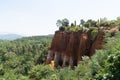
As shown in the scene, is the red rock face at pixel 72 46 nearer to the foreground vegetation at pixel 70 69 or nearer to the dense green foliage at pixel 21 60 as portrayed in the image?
the foreground vegetation at pixel 70 69

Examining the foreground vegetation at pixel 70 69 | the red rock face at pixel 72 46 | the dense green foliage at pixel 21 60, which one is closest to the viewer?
the foreground vegetation at pixel 70 69

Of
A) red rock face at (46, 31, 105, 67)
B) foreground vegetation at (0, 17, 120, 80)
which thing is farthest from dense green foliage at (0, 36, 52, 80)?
red rock face at (46, 31, 105, 67)

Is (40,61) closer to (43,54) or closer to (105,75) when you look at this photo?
(43,54)

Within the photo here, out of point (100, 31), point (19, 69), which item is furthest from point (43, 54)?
point (100, 31)

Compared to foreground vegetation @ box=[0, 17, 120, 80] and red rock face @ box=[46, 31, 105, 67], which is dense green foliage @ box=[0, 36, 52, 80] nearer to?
foreground vegetation @ box=[0, 17, 120, 80]

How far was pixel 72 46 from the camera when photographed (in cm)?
5584

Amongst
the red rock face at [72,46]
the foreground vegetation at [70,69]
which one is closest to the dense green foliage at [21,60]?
the foreground vegetation at [70,69]

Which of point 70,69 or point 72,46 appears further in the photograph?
point 72,46

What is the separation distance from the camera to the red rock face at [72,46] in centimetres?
4853

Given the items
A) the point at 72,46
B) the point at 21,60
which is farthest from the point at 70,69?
the point at 21,60

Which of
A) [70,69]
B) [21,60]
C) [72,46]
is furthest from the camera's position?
[21,60]

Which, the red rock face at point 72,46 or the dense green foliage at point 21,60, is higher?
the red rock face at point 72,46

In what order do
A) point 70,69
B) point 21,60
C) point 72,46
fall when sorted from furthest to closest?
1. point 21,60
2. point 72,46
3. point 70,69

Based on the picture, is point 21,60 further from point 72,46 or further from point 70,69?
point 70,69
